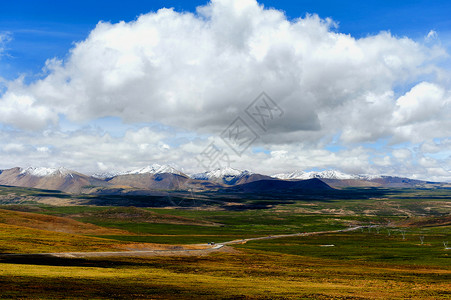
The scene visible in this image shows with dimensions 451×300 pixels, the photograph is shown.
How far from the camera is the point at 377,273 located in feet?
269

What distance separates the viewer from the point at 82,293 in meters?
42.5

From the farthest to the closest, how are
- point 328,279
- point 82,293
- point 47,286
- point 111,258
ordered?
point 111,258
point 328,279
point 47,286
point 82,293

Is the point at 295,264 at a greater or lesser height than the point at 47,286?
lesser

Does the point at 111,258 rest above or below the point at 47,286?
below

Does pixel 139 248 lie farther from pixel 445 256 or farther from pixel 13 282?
pixel 445 256

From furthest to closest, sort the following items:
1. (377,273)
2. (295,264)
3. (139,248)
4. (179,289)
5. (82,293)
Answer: (139,248)
(295,264)
(377,273)
(179,289)
(82,293)

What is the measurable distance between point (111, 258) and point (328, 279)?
170 ft

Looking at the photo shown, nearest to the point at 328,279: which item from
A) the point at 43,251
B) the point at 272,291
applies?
the point at 272,291

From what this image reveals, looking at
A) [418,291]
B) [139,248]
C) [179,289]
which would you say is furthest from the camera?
[139,248]

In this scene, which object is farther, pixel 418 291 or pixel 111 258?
pixel 111 258

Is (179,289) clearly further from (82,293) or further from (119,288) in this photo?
(82,293)

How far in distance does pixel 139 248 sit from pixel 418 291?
88.2m

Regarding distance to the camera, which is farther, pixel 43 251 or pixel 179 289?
pixel 43 251

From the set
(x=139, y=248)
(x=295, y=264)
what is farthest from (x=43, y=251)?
(x=295, y=264)
